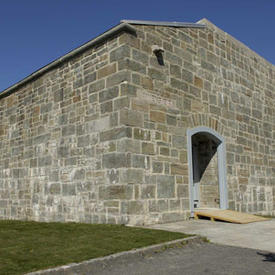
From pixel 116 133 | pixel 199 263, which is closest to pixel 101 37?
pixel 116 133

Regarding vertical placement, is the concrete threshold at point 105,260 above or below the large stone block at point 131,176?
below

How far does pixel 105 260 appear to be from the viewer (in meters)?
4.42

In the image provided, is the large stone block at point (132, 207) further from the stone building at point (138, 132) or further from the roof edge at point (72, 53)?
the roof edge at point (72, 53)

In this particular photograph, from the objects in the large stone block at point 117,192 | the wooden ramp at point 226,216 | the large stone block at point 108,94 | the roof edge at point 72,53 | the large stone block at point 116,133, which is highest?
the roof edge at point 72,53

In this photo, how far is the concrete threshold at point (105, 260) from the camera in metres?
3.95

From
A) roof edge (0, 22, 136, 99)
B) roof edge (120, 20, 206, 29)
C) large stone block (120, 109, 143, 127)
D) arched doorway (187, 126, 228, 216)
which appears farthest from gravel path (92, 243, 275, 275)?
roof edge (120, 20, 206, 29)

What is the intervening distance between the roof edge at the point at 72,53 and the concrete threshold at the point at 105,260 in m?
4.93

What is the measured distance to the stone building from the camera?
24.9ft

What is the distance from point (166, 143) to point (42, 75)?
4.82 meters

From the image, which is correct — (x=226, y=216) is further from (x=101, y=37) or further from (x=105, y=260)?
(x=101, y=37)

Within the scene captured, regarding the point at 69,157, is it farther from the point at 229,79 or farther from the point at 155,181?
the point at 229,79

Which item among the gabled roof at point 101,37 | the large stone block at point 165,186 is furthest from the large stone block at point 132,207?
the gabled roof at point 101,37

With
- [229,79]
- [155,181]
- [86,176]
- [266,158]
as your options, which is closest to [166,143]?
[155,181]

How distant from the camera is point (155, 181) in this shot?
7.75 m
